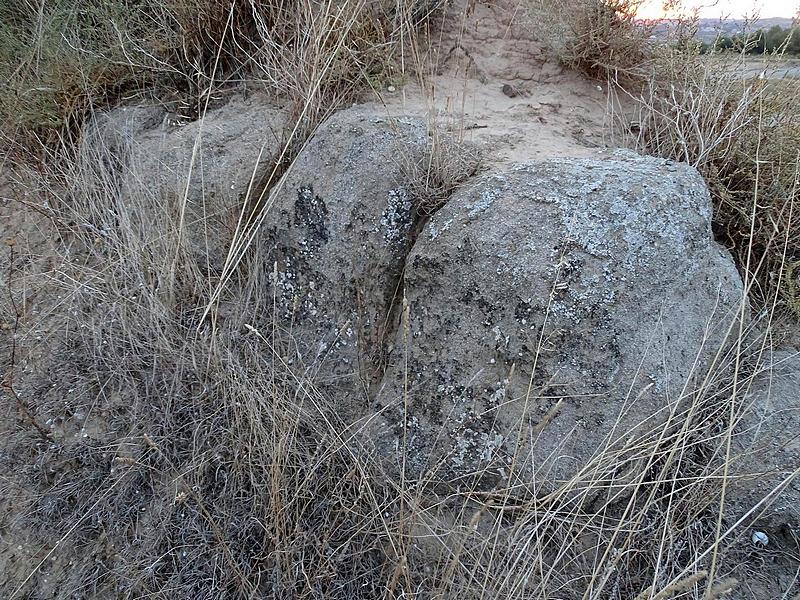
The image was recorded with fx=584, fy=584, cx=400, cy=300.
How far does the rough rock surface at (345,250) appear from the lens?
1.88 metres

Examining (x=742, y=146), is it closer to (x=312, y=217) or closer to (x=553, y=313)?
(x=553, y=313)

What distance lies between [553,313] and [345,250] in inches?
27.5

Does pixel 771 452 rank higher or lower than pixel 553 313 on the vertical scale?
lower

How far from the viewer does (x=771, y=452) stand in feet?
5.23

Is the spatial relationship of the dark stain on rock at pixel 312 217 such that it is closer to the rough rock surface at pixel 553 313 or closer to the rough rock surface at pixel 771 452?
the rough rock surface at pixel 553 313

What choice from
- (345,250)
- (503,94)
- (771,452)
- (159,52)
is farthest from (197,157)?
(771,452)

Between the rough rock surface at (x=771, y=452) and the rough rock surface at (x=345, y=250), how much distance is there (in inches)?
42.5

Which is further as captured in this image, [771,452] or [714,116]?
[714,116]

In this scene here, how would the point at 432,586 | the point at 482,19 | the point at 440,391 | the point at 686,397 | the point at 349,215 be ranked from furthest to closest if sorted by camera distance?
the point at 482,19 → the point at 349,215 → the point at 440,391 → the point at 686,397 → the point at 432,586

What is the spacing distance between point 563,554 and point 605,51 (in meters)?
1.99

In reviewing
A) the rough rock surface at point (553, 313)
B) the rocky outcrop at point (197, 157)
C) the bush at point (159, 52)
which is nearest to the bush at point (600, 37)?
the bush at point (159, 52)

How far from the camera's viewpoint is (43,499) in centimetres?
174

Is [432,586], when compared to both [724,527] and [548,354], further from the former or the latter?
[724,527]

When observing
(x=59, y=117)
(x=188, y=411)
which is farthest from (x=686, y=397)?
(x=59, y=117)
